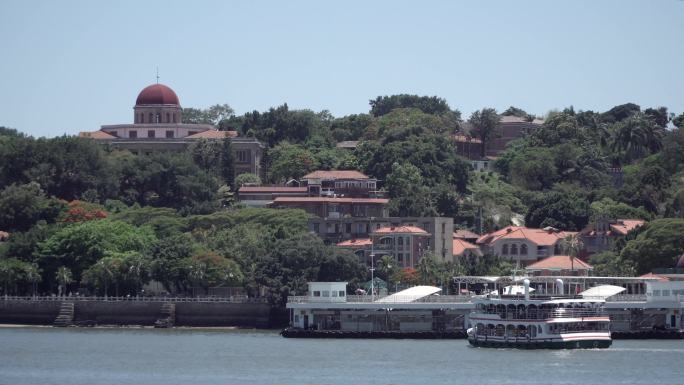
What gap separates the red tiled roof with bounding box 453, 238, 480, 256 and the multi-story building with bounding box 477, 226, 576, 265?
4.08 feet

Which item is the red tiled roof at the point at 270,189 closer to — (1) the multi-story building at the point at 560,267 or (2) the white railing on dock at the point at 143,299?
(1) the multi-story building at the point at 560,267

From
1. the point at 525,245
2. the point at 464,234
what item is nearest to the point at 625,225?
the point at 525,245

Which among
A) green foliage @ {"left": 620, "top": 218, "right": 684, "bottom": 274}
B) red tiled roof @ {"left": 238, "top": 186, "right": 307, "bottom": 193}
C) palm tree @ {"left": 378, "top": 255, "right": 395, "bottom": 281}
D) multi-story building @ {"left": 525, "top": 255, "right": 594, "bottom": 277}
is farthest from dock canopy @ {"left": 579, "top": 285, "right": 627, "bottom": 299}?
red tiled roof @ {"left": 238, "top": 186, "right": 307, "bottom": 193}

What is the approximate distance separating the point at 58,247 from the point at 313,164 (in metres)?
50.6

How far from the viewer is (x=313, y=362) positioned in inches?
4158

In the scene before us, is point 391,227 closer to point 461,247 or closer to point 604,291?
point 461,247

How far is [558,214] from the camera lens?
17962 centimetres

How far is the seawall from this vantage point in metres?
142

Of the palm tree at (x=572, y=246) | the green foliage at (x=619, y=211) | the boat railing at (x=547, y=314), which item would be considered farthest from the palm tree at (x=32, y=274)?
the green foliage at (x=619, y=211)

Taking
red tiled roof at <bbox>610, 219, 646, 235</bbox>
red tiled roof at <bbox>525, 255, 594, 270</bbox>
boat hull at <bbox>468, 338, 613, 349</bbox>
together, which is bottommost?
boat hull at <bbox>468, 338, 613, 349</bbox>

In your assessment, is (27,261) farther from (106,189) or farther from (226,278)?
(106,189)

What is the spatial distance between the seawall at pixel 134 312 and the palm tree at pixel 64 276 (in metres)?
3.64

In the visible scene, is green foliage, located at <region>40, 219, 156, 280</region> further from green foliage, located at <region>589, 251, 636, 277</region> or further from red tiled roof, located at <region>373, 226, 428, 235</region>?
green foliage, located at <region>589, 251, 636, 277</region>

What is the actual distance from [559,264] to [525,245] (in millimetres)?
11821
